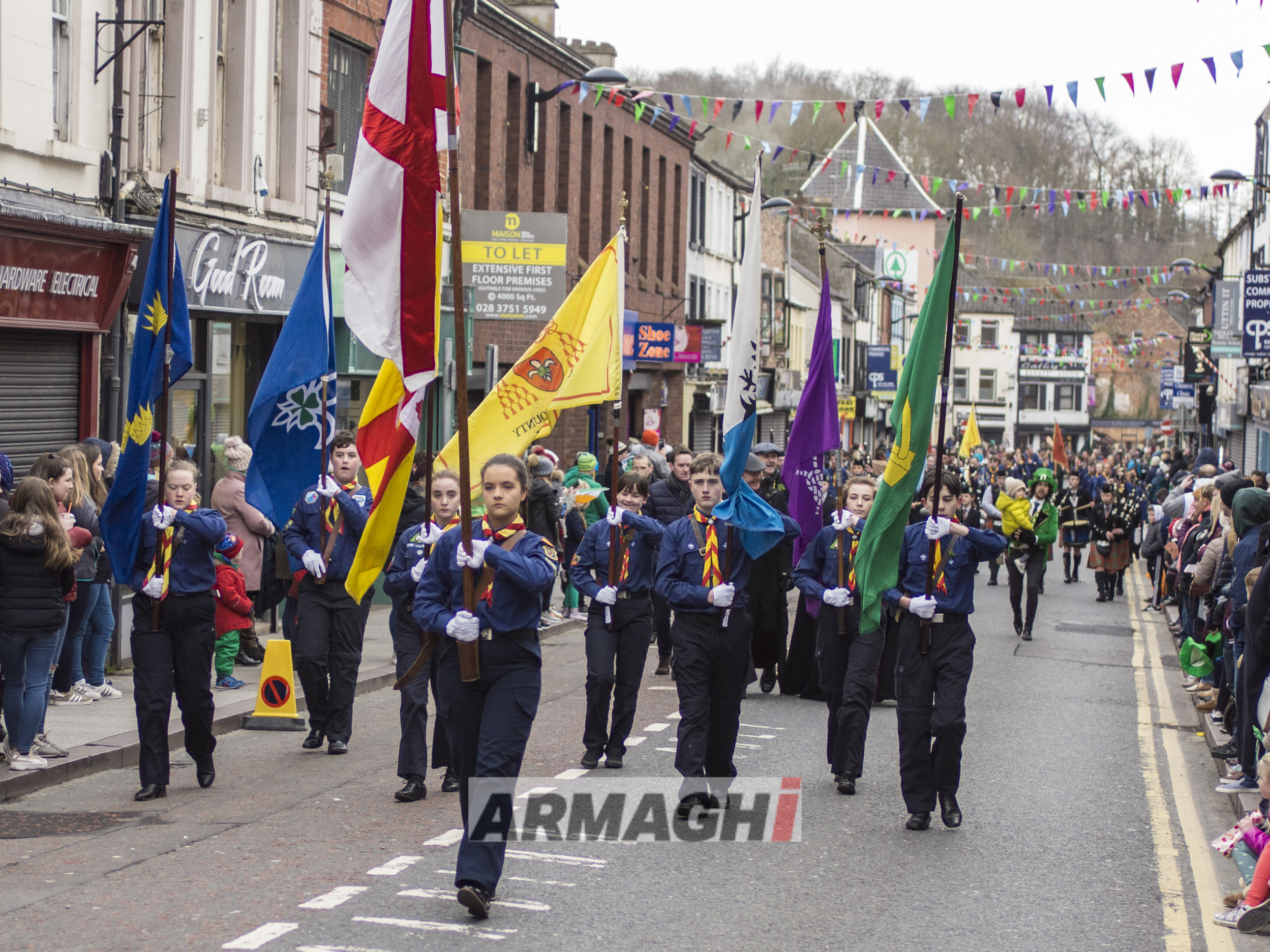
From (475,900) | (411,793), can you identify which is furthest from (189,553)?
(475,900)

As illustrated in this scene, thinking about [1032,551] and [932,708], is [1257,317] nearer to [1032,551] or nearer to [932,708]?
[1032,551]

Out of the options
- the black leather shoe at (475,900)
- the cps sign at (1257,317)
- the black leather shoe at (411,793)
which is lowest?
the black leather shoe at (411,793)

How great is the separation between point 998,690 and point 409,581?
671cm

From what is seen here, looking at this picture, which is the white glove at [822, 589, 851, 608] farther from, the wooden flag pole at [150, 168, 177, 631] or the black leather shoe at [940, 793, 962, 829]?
the wooden flag pole at [150, 168, 177, 631]

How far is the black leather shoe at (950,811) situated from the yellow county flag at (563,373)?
3.64 meters

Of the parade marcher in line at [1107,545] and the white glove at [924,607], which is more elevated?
the white glove at [924,607]

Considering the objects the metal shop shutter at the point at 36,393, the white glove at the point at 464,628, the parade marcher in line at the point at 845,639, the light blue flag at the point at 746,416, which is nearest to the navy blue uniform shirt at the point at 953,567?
the parade marcher in line at the point at 845,639

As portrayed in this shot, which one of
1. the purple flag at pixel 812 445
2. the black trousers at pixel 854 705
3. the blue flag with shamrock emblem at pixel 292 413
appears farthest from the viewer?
the purple flag at pixel 812 445

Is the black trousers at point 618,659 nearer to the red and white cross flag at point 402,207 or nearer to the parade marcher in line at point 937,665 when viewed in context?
the parade marcher in line at point 937,665

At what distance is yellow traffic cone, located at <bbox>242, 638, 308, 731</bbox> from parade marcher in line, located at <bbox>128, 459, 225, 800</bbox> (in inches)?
80.4

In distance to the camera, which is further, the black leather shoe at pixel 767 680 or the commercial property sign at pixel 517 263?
the commercial property sign at pixel 517 263

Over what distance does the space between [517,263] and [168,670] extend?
11.6 metres

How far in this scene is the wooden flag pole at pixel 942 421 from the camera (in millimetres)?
8336

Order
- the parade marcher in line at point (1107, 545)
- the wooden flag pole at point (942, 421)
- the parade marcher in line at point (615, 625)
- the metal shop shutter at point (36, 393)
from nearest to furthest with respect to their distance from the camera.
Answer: the wooden flag pole at point (942, 421)
the parade marcher in line at point (615, 625)
the metal shop shutter at point (36, 393)
the parade marcher in line at point (1107, 545)
